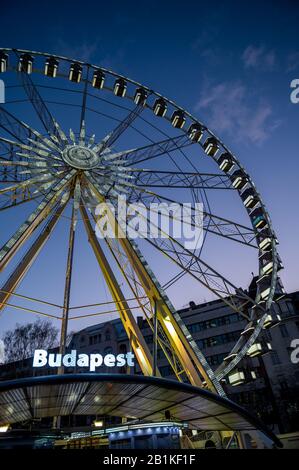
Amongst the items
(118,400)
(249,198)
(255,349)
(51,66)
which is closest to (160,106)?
(51,66)

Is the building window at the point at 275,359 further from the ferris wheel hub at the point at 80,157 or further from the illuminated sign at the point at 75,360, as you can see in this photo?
the ferris wheel hub at the point at 80,157

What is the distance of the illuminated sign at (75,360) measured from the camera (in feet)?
47.9

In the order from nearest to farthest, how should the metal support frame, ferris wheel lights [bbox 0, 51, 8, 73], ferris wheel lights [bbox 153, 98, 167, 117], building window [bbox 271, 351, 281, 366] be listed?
the metal support frame, ferris wheel lights [bbox 0, 51, 8, 73], ferris wheel lights [bbox 153, 98, 167, 117], building window [bbox 271, 351, 281, 366]

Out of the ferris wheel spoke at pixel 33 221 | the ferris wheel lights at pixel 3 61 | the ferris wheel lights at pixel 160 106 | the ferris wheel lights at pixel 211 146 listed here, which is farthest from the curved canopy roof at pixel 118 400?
the ferris wheel lights at pixel 160 106

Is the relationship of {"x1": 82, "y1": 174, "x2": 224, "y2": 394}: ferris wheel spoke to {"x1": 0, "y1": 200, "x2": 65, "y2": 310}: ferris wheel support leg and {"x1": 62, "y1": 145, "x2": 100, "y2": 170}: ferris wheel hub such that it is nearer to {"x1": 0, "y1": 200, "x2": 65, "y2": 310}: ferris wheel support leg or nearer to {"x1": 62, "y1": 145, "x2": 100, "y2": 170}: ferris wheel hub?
{"x1": 62, "y1": 145, "x2": 100, "y2": 170}: ferris wheel hub

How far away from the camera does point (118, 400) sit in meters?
13.7

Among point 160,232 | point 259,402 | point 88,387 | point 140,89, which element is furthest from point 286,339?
point 88,387

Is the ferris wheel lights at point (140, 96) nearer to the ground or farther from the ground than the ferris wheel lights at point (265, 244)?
farther from the ground

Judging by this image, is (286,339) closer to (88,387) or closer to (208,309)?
(208,309)

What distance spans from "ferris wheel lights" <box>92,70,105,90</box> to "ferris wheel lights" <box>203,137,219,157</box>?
8.73 metres

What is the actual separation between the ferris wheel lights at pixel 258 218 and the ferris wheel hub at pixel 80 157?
11.5m

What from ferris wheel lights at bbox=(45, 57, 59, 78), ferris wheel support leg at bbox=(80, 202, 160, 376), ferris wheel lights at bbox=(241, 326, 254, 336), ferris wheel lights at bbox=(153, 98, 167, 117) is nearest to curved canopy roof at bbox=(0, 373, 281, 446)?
ferris wheel support leg at bbox=(80, 202, 160, 376)

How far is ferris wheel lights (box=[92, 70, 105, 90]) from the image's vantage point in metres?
23.5

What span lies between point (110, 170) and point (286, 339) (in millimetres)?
→ 36875
